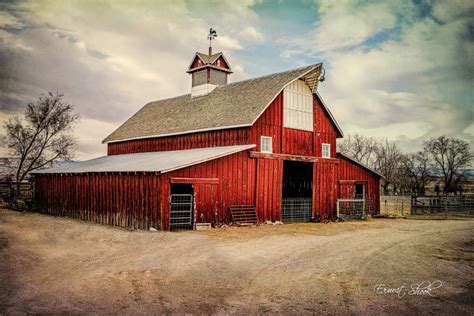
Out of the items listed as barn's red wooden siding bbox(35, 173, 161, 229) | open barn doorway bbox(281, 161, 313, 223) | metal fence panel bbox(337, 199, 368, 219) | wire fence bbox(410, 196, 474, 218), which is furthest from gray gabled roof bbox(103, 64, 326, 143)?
wire fence bbox(410, 196, 474, 218)

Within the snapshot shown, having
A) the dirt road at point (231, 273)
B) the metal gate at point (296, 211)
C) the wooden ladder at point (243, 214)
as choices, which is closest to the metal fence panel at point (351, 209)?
the metal gate at point (296, 211)

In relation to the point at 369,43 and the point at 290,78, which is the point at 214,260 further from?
the point at 369,43

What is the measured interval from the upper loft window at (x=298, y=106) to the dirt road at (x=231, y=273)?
29.3 ft

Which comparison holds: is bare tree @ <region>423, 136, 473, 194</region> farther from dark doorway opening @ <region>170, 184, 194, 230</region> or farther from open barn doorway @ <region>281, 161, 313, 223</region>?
dark doorway opening @ <region>170, 184, 194, 230</region>

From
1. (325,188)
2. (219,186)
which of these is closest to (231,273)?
(219,186)

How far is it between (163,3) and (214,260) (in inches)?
683

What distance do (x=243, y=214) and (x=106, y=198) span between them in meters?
7.02

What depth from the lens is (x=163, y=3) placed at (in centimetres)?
2358

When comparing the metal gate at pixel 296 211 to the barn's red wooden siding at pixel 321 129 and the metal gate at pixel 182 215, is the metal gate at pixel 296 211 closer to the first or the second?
the barn's red wooden siding at pixel 321 129

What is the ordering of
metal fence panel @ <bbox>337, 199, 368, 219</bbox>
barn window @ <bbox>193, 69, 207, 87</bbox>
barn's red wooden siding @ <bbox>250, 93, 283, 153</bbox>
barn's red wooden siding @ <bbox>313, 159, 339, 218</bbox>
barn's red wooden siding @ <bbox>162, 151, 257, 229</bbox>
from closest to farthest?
barn's red wooden siding @ <bbox>162, 151, 257, 229</bbox> < barn's red wooden siding @ <bbox>250, 93, 283, 153</bbox> < barn's red wooden siding @ <bbox>313, 159, 339, 218</bbox> < metal fence panel @ <bbox>337, 199, 368, 219</bbox> < barn window @ <bbox>193, 69, 207, 87</bbox>

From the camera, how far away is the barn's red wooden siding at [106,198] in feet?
59.5

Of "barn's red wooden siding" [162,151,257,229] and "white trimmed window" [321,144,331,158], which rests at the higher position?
"white trimmed window" [321,144,331,158]

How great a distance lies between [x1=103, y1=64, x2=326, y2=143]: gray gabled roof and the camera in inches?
895

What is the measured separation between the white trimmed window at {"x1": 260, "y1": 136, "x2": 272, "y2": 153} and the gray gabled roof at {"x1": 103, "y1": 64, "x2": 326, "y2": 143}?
52.0 inches
